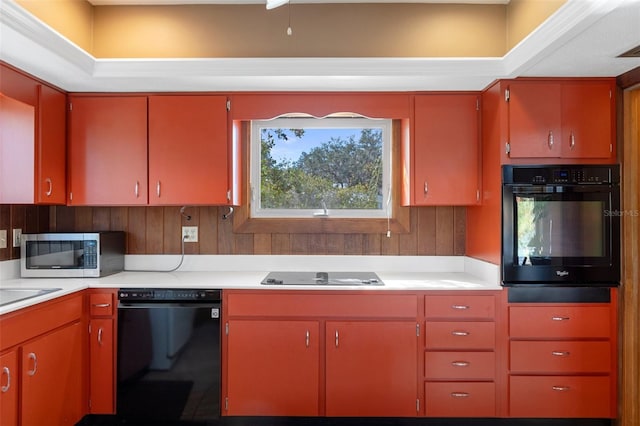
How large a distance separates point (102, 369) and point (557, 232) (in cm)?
280

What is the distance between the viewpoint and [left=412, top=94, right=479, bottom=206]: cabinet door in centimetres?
260

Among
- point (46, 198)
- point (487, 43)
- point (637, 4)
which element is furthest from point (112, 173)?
point (637, 4)

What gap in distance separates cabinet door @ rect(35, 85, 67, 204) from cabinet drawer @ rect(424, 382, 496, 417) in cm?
257

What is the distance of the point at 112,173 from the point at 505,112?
97.8 inches

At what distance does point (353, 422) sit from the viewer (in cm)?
242

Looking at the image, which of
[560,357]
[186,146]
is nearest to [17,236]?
[186,146]

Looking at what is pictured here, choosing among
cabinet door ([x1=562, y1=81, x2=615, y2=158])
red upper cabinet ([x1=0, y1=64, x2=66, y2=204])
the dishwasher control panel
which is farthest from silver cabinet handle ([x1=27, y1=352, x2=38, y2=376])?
cabinet door ([x1=562, y1=81, x2=615, y2=158])

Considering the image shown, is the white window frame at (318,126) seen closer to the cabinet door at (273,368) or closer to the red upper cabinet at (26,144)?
the cabinet door at (273,368)

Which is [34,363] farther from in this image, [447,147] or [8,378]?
[447,147]

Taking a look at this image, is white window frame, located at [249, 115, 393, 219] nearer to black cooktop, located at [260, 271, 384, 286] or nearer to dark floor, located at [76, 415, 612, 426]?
black cooktop, located at [260, 271, 384, 286]

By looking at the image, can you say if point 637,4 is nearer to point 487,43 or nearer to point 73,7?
point 487,43

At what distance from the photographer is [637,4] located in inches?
59.5

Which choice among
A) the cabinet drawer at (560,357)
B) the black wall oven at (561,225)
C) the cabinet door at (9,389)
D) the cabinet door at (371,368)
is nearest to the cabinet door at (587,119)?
the black wall oven at (561,225)

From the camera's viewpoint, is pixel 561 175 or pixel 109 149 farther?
pixel 109 149
